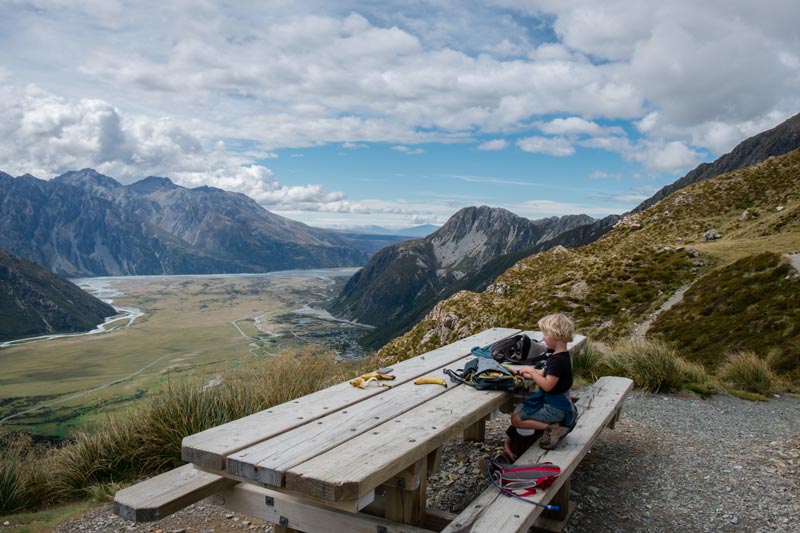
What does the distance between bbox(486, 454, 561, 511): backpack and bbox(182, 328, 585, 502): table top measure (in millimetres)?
485

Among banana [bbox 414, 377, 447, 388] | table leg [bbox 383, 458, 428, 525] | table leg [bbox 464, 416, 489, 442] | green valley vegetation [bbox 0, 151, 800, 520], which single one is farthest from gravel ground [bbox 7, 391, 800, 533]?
green valley vegetation [bbox 0, 151, 800, 520]

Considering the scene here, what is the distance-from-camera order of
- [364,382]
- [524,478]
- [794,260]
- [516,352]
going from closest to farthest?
[524,478], [364,382], [516,352], [794,260]

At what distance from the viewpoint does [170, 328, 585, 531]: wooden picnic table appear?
299 centimetres

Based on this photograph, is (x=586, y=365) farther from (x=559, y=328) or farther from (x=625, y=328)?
(x=625, y=328)

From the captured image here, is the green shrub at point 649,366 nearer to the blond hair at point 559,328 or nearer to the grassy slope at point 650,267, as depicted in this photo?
the grassy slope at point 650,267

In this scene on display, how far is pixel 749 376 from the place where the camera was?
10.2 metres

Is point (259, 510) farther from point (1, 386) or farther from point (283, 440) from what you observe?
point (1, 386)

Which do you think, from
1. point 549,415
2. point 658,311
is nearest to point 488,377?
point 549,415

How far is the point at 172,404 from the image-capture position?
257 inches

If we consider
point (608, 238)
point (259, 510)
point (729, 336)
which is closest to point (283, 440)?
point (259, 510)

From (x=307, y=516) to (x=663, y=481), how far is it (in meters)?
4.15

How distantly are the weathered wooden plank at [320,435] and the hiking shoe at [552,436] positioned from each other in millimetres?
934

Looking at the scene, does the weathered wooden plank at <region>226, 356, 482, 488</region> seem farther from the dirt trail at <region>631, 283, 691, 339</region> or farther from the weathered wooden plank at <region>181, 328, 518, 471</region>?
the dirt trail at <region>631, 283, 691, 339</region>

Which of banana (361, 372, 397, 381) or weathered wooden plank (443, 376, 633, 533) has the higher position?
banana (361, 372, 397, 381)
